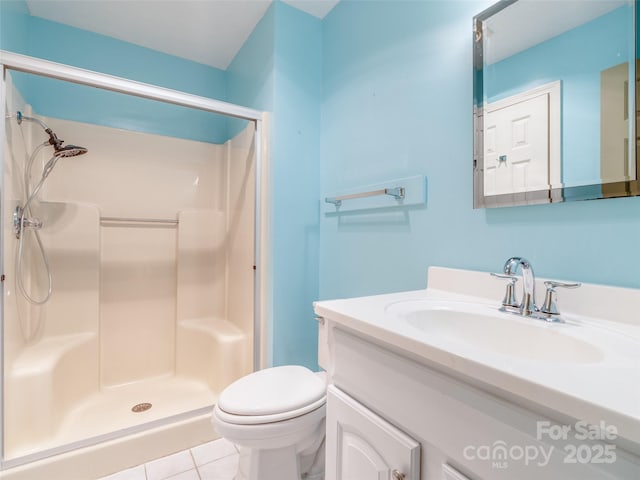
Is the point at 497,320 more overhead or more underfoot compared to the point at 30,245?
more underfoot

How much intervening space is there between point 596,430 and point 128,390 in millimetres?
2265

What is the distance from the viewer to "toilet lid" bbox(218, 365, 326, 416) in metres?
1.04

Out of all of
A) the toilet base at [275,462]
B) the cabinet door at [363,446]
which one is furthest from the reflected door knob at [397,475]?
the toilet base at [275,462]

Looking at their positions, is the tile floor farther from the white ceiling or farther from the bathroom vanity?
the white ceiling

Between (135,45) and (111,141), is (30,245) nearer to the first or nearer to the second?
(111,141)

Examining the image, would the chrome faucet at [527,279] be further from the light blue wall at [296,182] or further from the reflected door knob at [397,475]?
the light blue wall at [296,182]

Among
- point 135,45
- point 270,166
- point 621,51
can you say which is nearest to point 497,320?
point 621,51

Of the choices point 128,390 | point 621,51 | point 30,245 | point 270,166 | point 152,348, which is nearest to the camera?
point 621,51

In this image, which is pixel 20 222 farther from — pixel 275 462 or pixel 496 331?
pixel 496 331

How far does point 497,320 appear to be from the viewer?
0.77 meters

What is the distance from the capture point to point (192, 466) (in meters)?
1.33

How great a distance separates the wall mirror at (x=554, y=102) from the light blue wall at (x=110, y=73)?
187 centimetres

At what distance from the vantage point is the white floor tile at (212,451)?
4.52ft

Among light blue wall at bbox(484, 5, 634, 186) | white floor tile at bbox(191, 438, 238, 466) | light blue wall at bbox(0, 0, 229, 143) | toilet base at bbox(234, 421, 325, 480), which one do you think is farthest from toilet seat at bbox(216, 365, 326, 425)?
light blue wall at bbox(0, 0, 229, 143)
